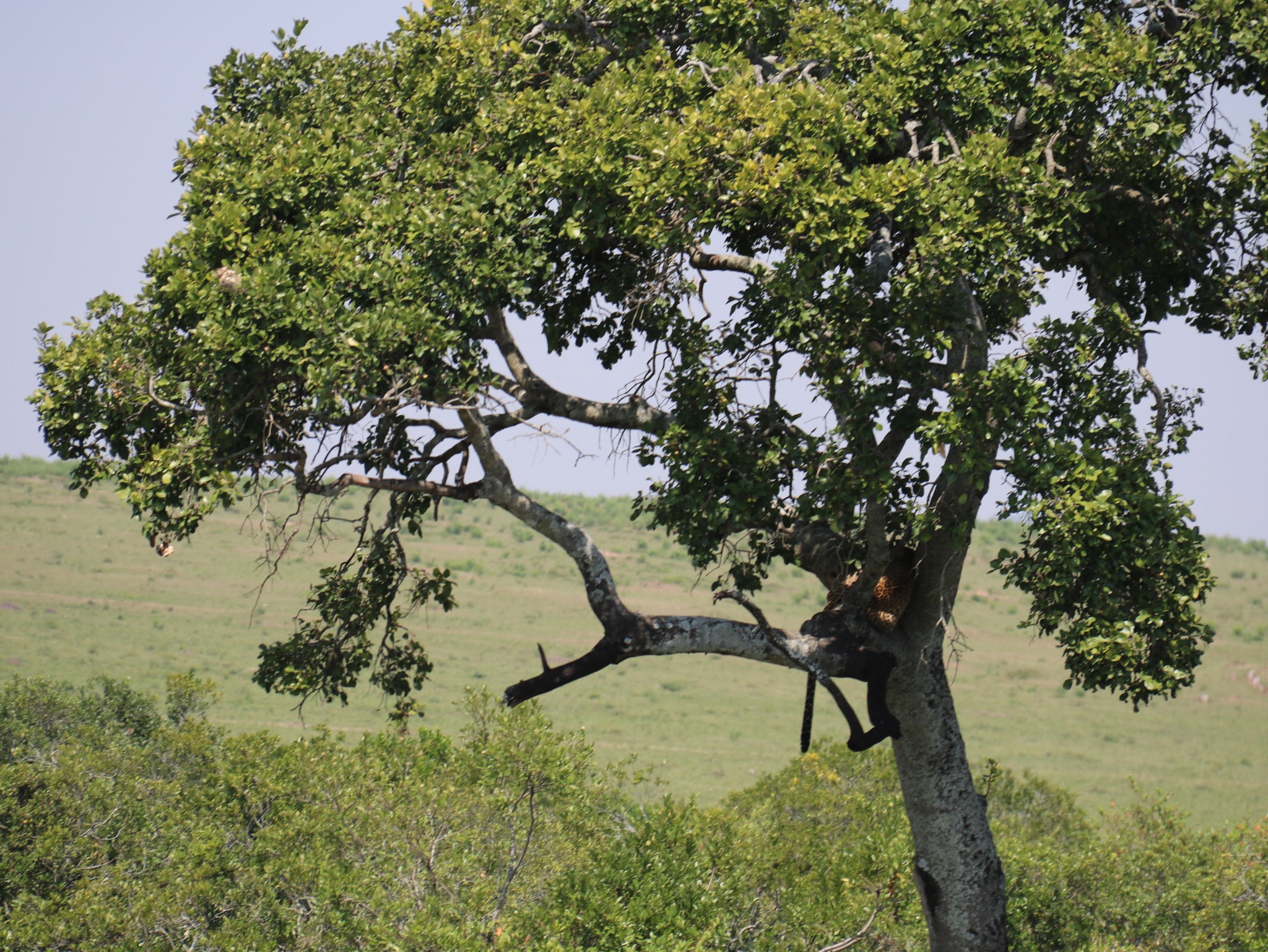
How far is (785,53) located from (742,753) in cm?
6178

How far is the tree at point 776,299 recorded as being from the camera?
8.49 m

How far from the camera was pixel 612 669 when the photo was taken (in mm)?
77562

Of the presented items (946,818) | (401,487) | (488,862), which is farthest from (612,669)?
(401,487)

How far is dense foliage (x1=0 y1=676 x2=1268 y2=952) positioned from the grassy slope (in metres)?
42.1

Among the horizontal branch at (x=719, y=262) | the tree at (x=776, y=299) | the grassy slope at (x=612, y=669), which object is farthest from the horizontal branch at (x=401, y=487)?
the grassy slope at (x=612, y=669)

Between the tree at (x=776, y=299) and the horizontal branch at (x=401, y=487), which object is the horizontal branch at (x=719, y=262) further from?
the horizontal branch at (x=401, y=487)

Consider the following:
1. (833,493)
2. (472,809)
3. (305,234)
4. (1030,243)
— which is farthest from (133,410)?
(472,809)

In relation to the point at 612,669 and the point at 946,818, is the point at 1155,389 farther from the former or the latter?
the point at 612,669

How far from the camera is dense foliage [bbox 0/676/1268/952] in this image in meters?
11.1

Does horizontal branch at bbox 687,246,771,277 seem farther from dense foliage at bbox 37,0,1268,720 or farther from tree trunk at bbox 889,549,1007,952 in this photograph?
tree trunk at bbox 889,549,1007,952

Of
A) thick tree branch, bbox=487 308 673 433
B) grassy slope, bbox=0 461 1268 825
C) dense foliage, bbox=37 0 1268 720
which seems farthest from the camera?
grassy slope, bbox=0 461 1268 825

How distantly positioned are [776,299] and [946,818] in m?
4.34

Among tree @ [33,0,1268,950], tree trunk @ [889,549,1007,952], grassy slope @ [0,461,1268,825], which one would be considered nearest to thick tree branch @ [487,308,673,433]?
tree @ [33,0,1268,950]

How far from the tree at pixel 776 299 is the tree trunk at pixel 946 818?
25 mm
